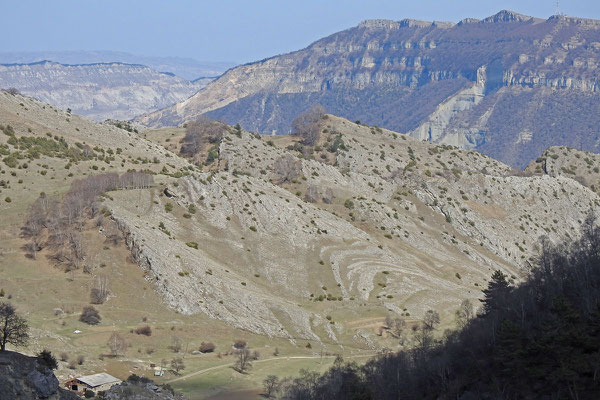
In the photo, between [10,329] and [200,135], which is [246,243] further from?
[200,135]

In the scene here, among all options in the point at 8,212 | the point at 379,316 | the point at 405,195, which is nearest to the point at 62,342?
the point at 8,212

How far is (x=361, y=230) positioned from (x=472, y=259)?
2121 cm

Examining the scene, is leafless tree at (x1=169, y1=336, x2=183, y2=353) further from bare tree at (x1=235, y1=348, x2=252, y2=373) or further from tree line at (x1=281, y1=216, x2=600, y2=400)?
tree line at (x1=281, y1=216, x2=600, y2=400)

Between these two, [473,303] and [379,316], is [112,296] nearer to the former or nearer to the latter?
[379,316]

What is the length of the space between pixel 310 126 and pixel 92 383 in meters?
122

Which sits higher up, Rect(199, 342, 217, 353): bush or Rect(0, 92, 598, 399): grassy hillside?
Rect(0, 92, 598, 399): grassy hillside

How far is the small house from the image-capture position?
194ft

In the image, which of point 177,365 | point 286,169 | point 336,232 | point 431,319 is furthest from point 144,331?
point 286,169

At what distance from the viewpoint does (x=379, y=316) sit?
9238 centimetres

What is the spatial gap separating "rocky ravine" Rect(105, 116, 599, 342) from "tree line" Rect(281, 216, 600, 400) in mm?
21123

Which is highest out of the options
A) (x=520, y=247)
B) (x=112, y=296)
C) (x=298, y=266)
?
(x=520, y=247)

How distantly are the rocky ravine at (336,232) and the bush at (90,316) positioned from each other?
31.9 ft

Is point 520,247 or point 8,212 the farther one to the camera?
point 520,247

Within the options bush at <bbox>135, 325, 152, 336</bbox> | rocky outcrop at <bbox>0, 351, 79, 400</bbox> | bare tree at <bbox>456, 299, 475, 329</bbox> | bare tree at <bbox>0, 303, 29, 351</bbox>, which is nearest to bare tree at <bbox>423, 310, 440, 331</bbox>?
bare tree at <bbox>456, 299, 475, 329</bbox>
